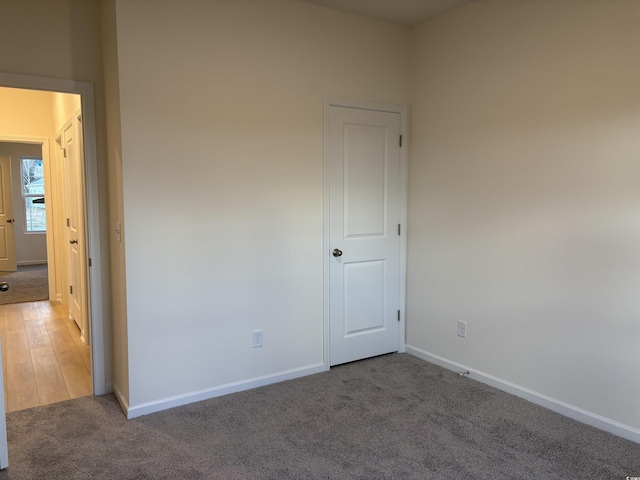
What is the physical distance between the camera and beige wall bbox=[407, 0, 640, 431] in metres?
2.48

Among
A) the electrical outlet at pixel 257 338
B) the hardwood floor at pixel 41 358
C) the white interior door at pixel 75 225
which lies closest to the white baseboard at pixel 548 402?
the electrical outlet at pixel 257 338

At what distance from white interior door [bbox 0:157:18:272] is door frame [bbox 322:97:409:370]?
7.17m

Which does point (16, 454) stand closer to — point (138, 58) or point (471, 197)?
point (138, 58)

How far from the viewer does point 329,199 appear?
3.43 m

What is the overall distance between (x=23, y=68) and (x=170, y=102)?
91cm

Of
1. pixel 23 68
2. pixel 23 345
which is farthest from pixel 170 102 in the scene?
pixel 23 345

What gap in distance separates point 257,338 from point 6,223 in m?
7.25

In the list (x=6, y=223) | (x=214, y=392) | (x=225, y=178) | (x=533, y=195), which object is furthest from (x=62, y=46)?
(x=6, y=223)

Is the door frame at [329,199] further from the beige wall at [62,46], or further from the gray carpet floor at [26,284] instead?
the gray carpet floor at [26,284]

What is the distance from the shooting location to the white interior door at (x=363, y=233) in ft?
11.4

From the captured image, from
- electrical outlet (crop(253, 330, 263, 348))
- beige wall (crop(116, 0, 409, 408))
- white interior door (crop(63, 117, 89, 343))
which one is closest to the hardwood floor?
white interior door (crop(63, 117, 89, 343))

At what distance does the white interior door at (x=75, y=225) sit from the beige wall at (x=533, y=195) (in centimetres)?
286

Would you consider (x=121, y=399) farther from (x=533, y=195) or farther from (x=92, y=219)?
(x=533, y=195)

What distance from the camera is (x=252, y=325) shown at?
10.3 ft
